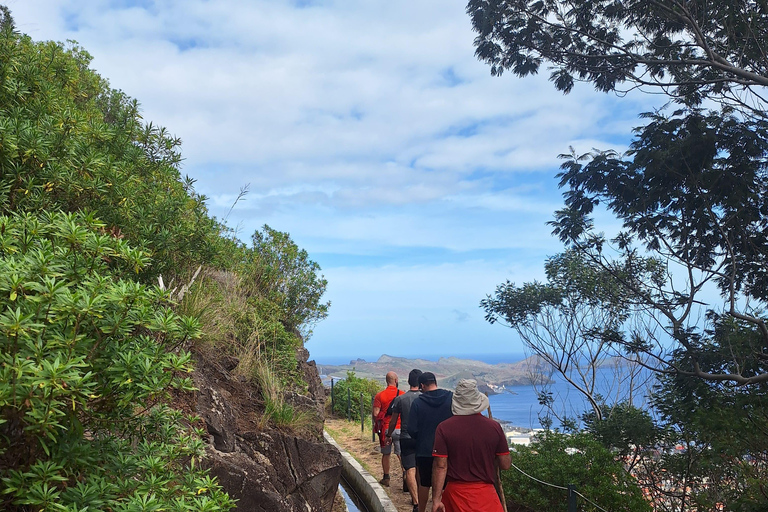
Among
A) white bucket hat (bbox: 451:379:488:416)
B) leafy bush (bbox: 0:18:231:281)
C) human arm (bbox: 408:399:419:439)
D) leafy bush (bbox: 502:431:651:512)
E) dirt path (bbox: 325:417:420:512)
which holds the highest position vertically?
leafy bush (bbox: 0:18:231:281)

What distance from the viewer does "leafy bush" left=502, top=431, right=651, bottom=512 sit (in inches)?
271

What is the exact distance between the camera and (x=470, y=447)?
4988mm

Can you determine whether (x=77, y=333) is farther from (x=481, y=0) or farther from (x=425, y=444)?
(x=481, y=0)

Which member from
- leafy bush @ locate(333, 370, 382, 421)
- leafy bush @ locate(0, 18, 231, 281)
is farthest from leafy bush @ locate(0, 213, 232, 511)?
leafy bush @ locate(333, 370, 382, 421)

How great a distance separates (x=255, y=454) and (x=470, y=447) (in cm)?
304

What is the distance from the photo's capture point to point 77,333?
268cm

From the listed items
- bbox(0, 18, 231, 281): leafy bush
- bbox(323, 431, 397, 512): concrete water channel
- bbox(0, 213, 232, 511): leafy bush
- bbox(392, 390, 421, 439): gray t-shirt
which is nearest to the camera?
bbox(0, 213, 232, 511): leafy bush

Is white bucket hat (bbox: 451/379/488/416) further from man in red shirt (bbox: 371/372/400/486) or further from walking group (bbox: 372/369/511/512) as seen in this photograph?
man in red shirt (bbox: 371/372/400/486)

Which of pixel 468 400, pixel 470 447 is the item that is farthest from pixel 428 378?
pixel 470 447

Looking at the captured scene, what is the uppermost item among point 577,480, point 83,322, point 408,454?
point 83,322

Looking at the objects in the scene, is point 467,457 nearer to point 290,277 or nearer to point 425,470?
point 425,470

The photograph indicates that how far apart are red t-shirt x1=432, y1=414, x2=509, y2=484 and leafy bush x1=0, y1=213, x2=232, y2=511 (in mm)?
2266

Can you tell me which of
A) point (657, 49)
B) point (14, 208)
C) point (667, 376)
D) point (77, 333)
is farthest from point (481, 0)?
point (77, 333)

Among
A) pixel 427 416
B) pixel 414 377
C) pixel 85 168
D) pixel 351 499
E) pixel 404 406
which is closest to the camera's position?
pixel 85 168
